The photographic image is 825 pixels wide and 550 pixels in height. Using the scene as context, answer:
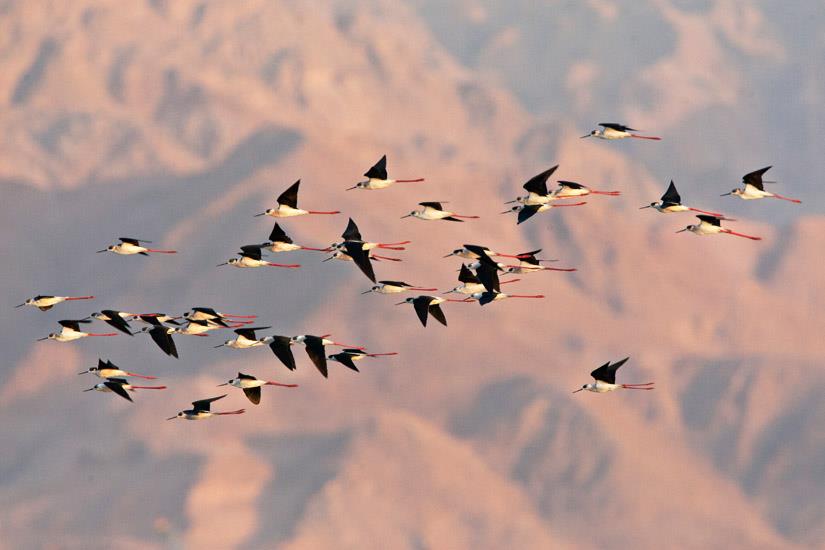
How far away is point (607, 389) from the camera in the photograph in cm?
5272

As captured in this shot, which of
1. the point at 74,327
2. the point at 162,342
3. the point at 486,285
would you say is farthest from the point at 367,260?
the point at 74,327

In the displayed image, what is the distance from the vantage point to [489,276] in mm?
51469

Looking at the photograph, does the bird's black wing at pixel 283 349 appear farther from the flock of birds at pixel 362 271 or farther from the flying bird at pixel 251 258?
the flying bird at pixel 251 258

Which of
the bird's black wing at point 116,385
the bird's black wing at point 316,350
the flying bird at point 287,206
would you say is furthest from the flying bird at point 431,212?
the bird's black wing at point 116,385

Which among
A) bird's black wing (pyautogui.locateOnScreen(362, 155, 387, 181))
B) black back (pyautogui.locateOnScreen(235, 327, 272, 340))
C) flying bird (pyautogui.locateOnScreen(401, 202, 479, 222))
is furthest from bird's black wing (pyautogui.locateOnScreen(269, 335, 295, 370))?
bird's black wing (pyautogui.locateOnScreen(362, 155, 387, 181))

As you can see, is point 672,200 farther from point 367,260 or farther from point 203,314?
point 203,314

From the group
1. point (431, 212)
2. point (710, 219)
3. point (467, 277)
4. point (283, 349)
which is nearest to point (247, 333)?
point (283, 349)

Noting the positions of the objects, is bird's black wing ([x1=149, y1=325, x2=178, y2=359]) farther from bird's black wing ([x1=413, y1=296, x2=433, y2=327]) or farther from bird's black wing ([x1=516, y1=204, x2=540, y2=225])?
bird's black wing ([x1=516, y1=204, x2=540, y2=225])

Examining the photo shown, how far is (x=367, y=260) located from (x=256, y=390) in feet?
21.5

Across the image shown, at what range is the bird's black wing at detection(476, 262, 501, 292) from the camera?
51.3 meters

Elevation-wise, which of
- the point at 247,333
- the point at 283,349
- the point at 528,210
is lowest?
the point at 247,333

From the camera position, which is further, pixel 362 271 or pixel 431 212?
pixel 431 212

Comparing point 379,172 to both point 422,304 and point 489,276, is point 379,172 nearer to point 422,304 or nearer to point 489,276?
point 422,304

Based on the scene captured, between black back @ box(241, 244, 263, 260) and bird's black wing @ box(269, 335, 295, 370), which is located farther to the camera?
black back @ box(241, 244, 263, 260)
